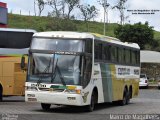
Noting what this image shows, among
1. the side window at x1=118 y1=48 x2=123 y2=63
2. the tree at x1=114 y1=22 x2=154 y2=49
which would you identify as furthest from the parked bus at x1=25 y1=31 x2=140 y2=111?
the tree at x1=114 y1=22 x2=154 y2=49

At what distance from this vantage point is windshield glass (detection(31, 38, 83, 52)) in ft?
65.6

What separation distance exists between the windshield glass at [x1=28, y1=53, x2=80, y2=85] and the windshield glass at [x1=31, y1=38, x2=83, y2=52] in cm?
34

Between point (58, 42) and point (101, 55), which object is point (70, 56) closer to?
point (58, 42)

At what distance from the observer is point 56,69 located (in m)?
19.6

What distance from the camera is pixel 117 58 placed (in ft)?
81.7

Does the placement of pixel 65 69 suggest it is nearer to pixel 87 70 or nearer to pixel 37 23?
pixel 87 70

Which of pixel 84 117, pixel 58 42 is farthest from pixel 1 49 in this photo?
pixel 84 117

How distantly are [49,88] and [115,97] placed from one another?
6127 millimetres

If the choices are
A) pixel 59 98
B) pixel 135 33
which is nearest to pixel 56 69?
pixel 59 98

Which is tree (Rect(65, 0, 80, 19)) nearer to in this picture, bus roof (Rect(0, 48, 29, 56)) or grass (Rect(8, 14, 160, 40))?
grass (Rect(8, 14, 160, 40))

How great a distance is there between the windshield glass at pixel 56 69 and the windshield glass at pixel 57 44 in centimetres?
34

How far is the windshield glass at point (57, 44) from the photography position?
787 inches

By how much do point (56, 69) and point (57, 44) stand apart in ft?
3.85

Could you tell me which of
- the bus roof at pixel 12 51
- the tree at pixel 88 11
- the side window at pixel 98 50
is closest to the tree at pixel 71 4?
A: the tree at pixel 88 11
